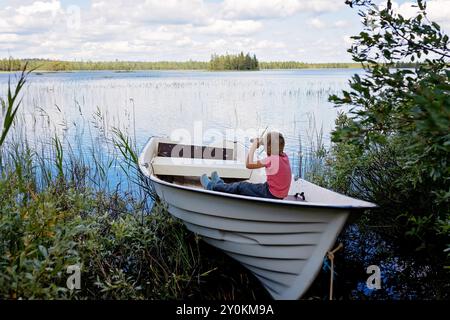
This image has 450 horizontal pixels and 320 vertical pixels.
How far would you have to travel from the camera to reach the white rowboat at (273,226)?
3238 mm

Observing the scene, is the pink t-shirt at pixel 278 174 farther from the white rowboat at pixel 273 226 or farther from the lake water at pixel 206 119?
the lake water at pixel 206 119

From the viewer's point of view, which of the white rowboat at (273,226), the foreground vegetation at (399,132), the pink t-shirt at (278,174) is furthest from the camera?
the pink t-shirt at (278,174)

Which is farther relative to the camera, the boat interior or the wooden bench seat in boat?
the wooden bench seat in boat

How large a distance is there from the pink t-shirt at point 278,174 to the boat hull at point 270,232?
52 centimetres

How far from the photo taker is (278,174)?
3.93 meters

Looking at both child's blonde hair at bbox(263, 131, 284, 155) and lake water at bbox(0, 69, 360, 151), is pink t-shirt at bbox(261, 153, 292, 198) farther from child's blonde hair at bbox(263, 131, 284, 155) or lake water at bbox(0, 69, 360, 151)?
lake water at bbox(0, 69, 360, 151)

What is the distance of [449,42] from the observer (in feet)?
10.1

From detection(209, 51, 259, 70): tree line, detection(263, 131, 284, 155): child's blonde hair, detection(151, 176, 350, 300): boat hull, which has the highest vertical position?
detection(209, 51, 259, 70): tree line

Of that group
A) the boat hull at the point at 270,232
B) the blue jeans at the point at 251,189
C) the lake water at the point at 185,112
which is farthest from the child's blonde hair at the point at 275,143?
the lake water at the point at 185,112

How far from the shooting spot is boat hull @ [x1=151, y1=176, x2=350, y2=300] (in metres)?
3.26

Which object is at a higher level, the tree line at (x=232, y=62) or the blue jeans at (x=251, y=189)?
the tree line at (x=232, y=62)

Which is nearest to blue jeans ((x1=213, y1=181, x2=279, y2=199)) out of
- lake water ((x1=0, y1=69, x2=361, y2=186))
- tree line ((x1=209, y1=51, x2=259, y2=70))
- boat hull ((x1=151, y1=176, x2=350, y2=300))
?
boat hull ((x1=151, y1=176, x2=350, y2=300))

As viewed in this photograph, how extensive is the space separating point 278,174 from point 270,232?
611 millimetres

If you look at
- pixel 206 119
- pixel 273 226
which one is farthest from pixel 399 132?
pixel 206 119
